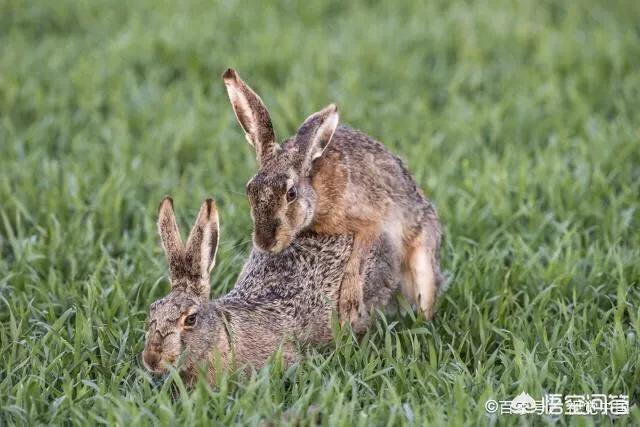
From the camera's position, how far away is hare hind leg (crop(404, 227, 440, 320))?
507cm

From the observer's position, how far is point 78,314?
479cm

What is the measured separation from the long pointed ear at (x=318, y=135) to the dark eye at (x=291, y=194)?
0.18 m

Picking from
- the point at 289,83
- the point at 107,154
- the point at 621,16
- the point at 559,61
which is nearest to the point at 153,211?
the point at 107,154

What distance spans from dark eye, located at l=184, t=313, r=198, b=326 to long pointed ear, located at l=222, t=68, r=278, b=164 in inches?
33.7

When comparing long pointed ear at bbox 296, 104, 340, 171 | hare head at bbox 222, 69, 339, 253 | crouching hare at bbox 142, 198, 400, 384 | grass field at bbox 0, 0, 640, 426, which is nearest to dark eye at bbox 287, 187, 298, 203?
hare head at bbox 222, 69, 339, 253

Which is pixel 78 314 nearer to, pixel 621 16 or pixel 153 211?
pixel 153 211

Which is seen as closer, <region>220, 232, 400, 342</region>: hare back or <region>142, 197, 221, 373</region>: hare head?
<region>142, 197, 221, 373</region>: hare head

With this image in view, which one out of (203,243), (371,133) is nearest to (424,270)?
(203,243)

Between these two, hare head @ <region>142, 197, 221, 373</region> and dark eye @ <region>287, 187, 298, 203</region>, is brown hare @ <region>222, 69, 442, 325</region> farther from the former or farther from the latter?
hare head @ <region>142, 197, 221, 373</region>

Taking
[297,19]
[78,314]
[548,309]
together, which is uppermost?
[297,19]

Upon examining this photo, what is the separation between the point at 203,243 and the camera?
14.4 ft

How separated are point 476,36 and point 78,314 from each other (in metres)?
5.10

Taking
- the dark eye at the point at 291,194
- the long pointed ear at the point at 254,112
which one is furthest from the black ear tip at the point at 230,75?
the dark eye at the point at 291,194

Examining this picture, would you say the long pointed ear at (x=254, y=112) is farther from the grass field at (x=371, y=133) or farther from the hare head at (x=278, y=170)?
the grass field at (x=371, y=133)
